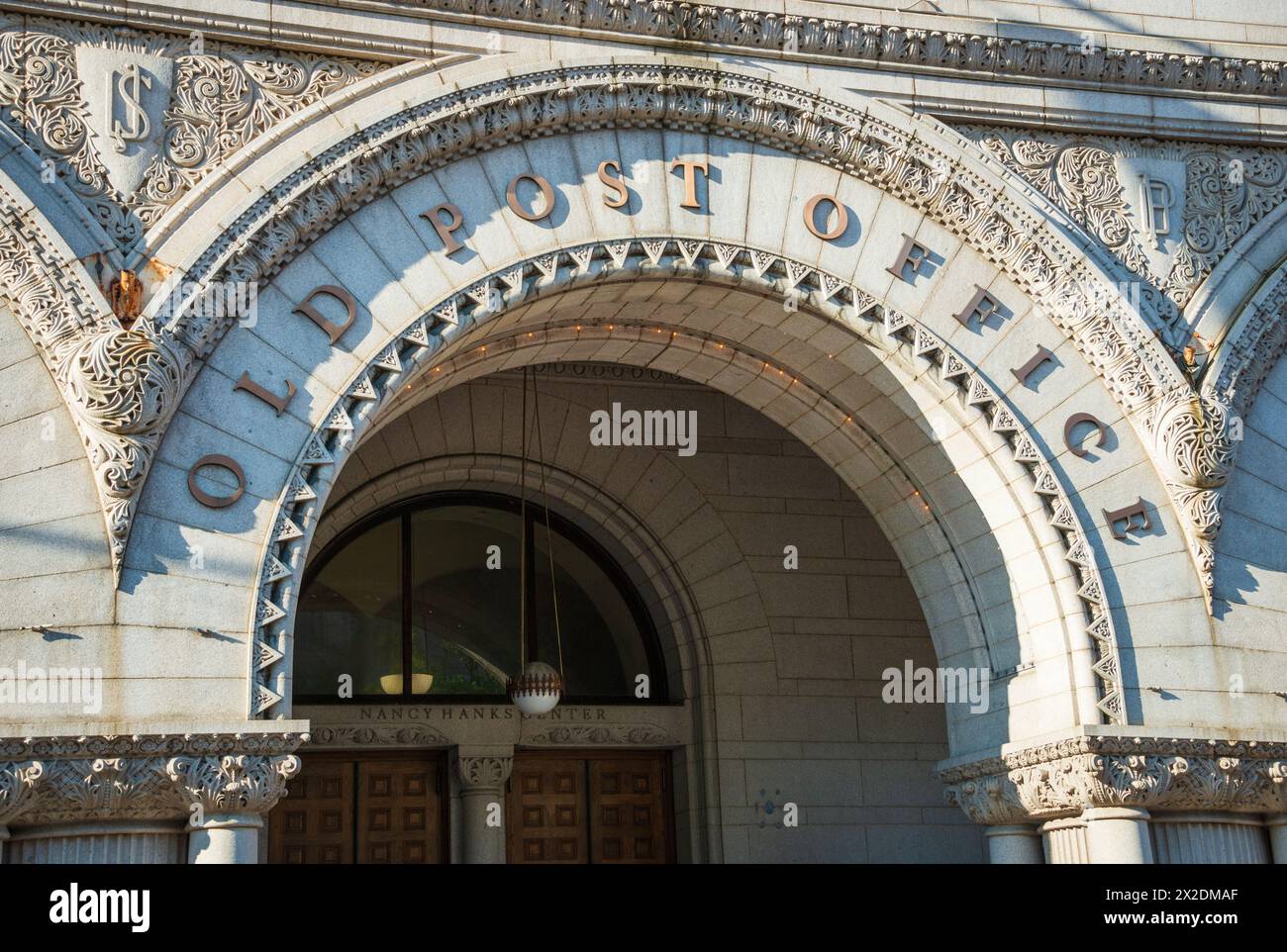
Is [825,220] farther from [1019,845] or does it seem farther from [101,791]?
[101,791]

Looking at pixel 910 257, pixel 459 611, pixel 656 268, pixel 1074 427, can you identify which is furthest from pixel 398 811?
pixel 1074 427

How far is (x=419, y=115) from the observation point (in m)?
11.1

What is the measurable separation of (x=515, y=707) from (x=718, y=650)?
2.10 meters

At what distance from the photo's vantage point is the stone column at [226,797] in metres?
9.41

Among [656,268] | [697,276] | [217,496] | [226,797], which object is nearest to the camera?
[226,797]

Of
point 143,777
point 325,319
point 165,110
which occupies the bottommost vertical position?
point 143,777

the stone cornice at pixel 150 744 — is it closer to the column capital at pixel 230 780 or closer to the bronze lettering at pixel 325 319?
the column capital at pixel 230 780

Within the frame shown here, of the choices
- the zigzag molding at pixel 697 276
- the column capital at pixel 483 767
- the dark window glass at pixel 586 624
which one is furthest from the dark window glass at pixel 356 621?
the zigzag molding at pixel 697 276

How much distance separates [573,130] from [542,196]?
1.97ft

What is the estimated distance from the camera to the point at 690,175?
38.8 ft

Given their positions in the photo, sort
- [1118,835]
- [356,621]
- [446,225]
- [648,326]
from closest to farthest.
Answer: [446,225], [1118,835], [648,326], [356,621]

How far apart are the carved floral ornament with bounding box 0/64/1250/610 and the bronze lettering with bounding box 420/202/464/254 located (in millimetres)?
46

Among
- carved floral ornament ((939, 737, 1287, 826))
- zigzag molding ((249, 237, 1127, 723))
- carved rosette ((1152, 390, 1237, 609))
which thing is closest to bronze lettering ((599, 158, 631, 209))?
zigzag molding ((249, 237, 1127, 723))
